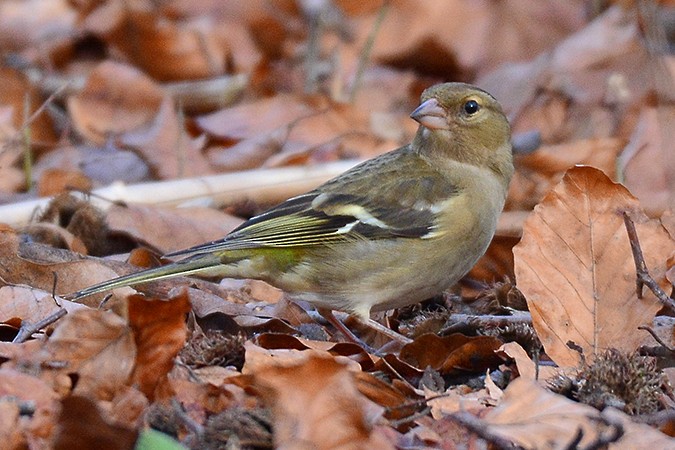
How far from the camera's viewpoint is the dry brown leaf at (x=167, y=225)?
6.12 meters

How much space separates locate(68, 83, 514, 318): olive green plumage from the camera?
514 centimetres

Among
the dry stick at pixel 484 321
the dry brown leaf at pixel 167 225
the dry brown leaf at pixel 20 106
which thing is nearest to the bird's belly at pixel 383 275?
the dry stick at pixel 484 321

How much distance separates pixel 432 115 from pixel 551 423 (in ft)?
8.37

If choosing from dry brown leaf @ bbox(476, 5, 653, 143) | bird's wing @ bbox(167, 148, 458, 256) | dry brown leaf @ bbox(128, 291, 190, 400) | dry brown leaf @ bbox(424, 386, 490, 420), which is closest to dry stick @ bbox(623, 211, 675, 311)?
dry brown leaf @ bbox(424, 386, 490, 420)

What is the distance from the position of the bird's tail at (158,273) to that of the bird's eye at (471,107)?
1477mm

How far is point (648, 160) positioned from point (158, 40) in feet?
14.9

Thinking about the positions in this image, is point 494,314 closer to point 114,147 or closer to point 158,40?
point 114,147

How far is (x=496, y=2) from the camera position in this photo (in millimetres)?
10922

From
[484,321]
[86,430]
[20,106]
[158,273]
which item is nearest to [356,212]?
[484,321]

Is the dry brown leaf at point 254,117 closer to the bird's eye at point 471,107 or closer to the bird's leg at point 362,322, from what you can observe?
the bird's eye at point 471,107

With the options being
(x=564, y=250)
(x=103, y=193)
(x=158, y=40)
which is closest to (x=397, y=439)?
(x=564, y=250)

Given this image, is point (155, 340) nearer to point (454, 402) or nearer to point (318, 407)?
point (318, 407)

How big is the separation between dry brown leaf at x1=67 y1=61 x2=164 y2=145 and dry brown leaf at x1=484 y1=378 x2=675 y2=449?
5.67 m

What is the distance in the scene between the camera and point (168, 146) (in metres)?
7.84
